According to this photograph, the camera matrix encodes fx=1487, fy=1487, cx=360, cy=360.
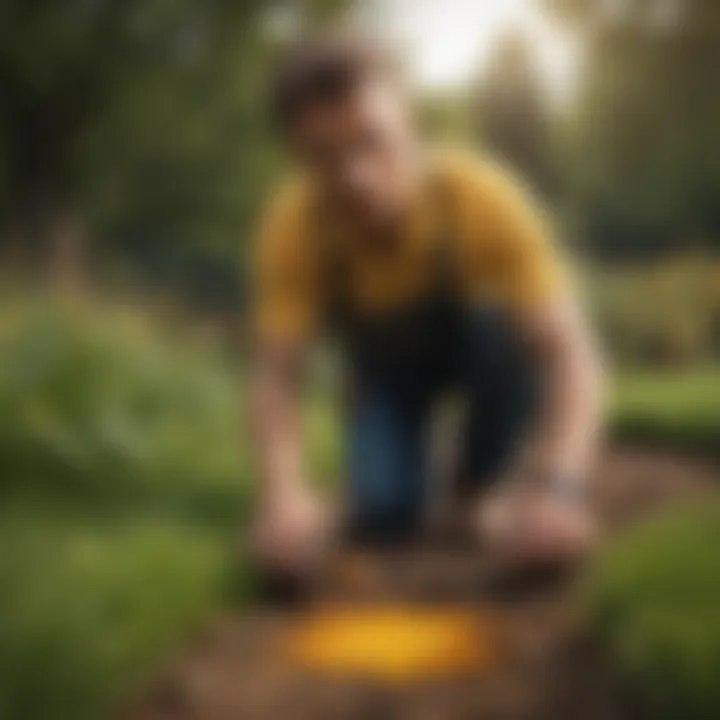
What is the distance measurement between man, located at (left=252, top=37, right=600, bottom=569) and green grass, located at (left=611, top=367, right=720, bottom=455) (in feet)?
0.06

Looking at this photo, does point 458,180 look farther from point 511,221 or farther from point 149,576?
point 149,576

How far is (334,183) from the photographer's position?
86 cm

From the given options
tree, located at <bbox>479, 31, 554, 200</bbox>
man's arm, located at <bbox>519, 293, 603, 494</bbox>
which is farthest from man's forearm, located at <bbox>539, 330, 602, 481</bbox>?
tree, located at <bbox>479, 31, 554, 200</bbox>

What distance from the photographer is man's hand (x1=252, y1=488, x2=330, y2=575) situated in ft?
2.77

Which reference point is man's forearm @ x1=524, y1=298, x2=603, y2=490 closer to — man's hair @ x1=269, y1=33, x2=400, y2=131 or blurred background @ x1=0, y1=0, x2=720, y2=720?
blurred background @ x1=0, y1=0, x2=720, y2=720

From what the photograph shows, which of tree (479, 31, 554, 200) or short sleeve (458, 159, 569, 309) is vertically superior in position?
tree (479, 31, 554, 200)

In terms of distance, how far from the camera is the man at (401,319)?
0.84 m

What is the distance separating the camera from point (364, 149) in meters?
0.85

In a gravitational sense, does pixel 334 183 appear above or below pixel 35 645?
above

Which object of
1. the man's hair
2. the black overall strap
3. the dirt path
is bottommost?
the dirt path

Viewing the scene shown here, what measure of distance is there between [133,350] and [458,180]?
0.72ft

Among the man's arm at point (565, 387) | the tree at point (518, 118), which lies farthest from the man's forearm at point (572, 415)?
the tree at point (518, 118)

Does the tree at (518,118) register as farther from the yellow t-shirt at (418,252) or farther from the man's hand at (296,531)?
the man's hand at (296,531)

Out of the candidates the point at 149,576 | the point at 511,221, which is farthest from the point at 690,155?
the point at 149,576
